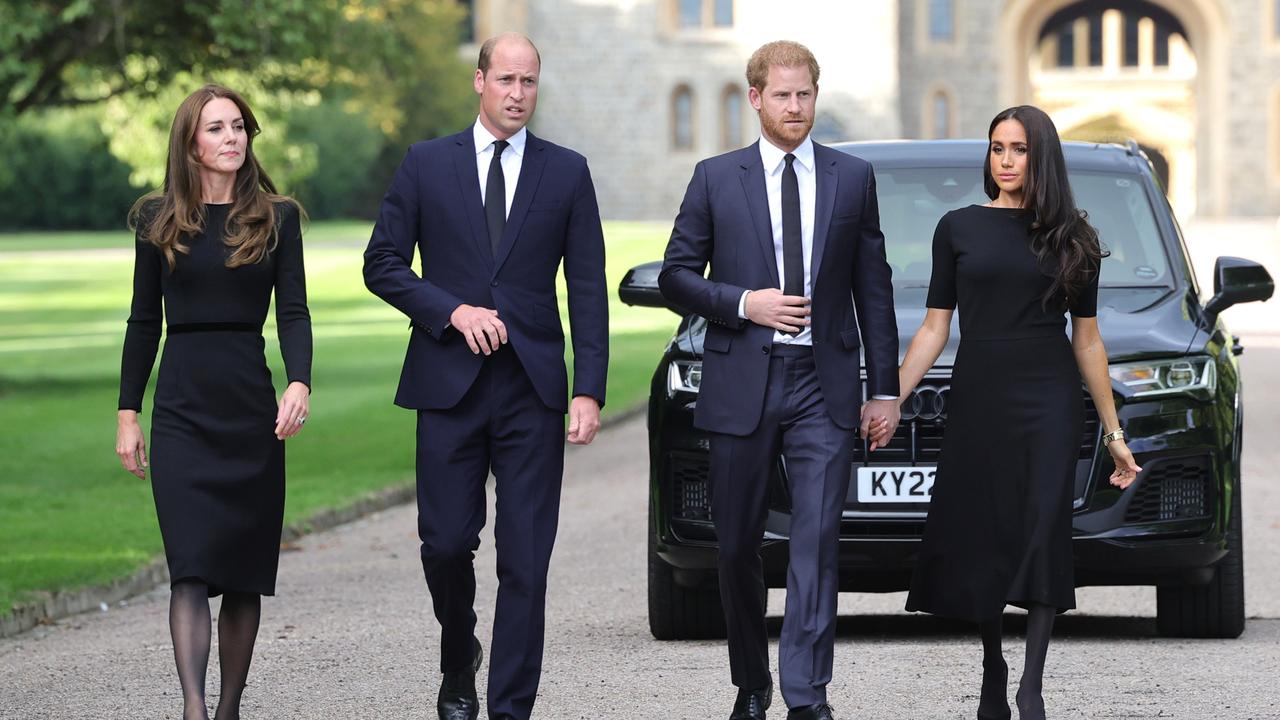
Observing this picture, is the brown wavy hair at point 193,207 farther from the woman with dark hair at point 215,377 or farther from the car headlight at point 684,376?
the car headlight at point 684,376

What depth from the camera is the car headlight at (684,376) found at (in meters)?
7.45

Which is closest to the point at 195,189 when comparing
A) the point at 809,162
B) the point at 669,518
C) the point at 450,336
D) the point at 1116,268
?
the point at 450,336

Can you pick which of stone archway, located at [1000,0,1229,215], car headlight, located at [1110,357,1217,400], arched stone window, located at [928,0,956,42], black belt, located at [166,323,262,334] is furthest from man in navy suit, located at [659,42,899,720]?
arched stone window, located at [928,0,956,42]

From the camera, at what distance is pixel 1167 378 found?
24.2ft

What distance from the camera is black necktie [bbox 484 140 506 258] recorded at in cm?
605

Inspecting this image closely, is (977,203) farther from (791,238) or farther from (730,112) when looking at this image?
(730,112)

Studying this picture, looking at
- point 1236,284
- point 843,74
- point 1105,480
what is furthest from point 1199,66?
point 1105,480

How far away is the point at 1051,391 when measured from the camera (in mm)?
6035

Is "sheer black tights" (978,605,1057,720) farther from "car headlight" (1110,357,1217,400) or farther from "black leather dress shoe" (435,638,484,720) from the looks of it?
"car headlight" (1110,357,1217,400)

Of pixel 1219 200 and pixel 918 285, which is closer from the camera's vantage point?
pixel 918 285

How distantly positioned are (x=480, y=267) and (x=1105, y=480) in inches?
95.2

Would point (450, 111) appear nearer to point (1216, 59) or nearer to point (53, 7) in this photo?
point (1216, 59)

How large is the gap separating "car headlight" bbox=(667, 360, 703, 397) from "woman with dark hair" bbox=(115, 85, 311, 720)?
182cm

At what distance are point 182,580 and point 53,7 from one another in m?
17.3
